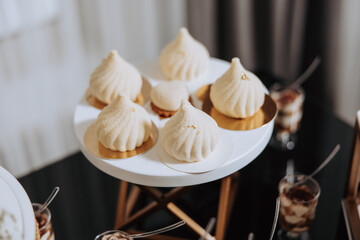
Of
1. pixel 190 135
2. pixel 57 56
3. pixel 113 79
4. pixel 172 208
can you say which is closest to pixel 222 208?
pixel 172 208

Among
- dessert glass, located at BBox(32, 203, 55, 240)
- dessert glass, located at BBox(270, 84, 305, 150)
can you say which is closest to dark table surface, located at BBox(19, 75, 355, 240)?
dessert glass, located at BBox(270, 84, 305, 150)

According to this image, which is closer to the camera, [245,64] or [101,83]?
[101,83]

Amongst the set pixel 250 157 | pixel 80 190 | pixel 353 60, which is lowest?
pixel 80 190

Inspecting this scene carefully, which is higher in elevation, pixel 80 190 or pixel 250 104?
pixel 250 104

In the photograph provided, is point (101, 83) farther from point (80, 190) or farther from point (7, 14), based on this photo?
point (7, 14)

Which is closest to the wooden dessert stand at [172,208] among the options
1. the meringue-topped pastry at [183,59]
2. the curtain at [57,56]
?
the meringue-topped pastry at [183,59]

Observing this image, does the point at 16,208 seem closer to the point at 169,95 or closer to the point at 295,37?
the point at 169,95

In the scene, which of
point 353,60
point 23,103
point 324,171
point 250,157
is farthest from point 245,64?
point 250,157
